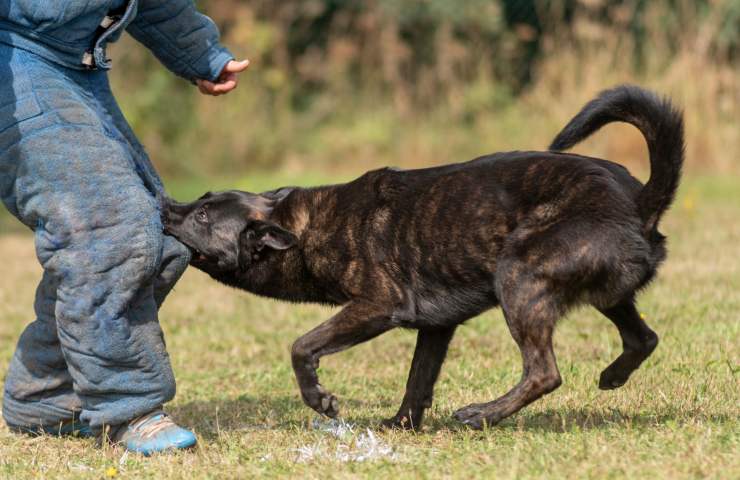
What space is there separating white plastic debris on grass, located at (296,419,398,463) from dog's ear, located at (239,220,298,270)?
2.51 ft

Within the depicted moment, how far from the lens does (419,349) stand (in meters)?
4.78

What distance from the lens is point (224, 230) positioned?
4.76 meters

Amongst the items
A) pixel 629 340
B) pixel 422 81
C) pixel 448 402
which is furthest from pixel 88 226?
pixel 422 81

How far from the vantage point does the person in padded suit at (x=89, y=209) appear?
4098mm

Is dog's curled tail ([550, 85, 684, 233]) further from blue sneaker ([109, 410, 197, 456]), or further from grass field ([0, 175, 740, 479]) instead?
blue sneaker ([109, 410, 197, 456])

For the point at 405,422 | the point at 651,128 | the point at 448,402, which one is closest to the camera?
the point at 651,128

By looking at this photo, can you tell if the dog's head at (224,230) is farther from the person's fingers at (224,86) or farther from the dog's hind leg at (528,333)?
the dog's hind leg at (528,333)

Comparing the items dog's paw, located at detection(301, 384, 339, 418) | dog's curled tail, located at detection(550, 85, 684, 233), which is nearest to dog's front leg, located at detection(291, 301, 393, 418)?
dog's paw, located at detection(301, 384, 339, 418)

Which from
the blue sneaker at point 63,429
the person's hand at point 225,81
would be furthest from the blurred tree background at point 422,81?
the blue sneaker at point 63,429

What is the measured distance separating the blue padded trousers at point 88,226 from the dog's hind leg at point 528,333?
4.10 feet

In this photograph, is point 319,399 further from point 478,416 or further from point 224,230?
point 224,230

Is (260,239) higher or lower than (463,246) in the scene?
lower

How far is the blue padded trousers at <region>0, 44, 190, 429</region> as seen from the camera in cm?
410

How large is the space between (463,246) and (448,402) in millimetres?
977
